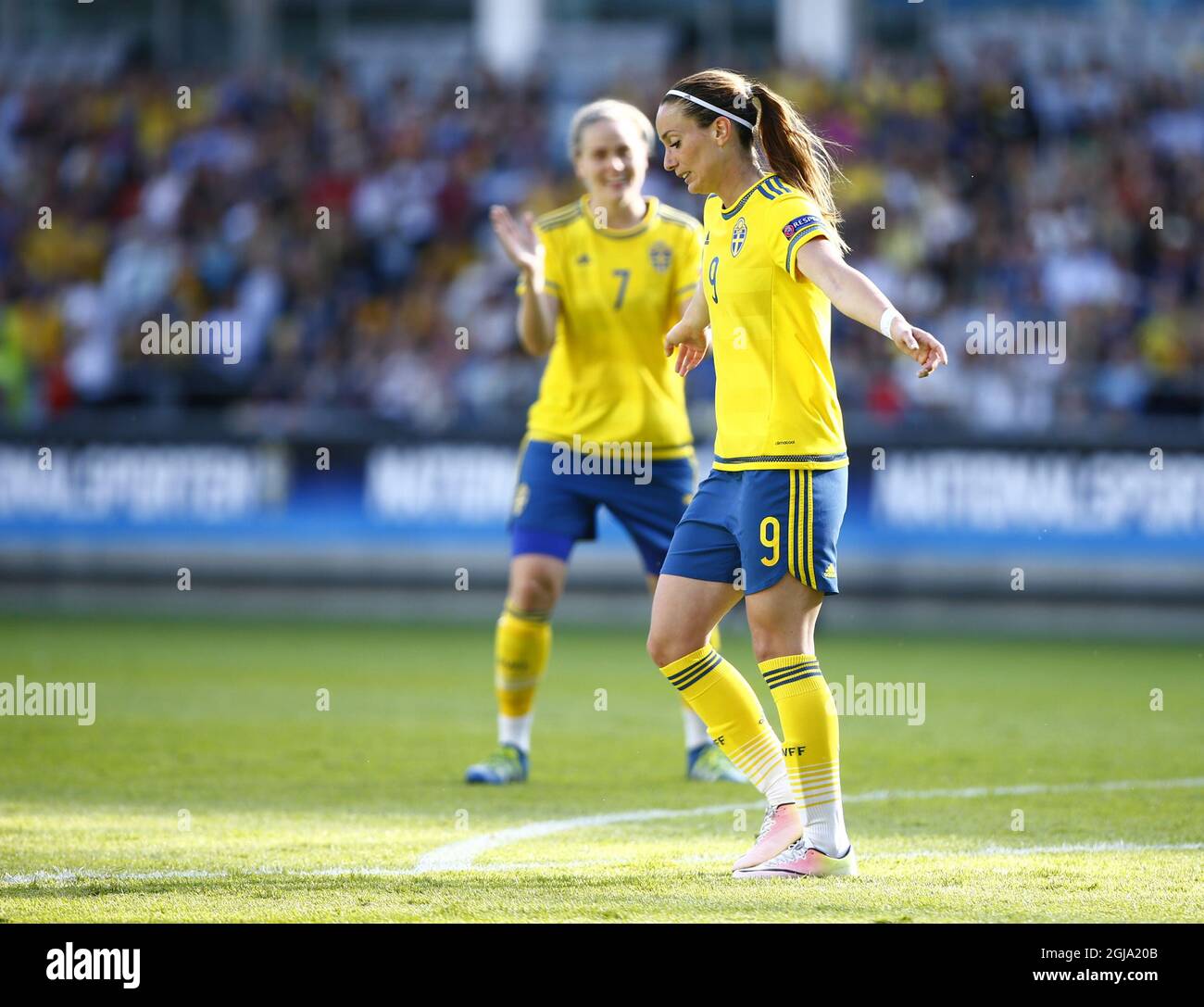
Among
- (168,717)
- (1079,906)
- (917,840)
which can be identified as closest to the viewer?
(1079,906)

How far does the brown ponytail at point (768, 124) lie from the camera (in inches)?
221

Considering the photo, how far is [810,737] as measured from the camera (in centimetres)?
539

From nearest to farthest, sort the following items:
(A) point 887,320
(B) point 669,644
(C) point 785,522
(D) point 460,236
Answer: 1. (A) point 887,320
2. (C) point 785,522
3. (B) point 669,644
4. (D) point 460,236

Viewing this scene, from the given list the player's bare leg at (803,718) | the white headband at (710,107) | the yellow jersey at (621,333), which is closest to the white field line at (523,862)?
the player's bare leg at (803,718)

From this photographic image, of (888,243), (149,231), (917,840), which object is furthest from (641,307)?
(149,231)

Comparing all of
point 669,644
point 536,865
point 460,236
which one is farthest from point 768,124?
point 460,236

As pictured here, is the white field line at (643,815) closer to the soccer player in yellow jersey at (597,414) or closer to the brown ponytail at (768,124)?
the soccer player in yellow jersey at (597,414)

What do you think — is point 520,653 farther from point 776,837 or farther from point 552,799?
point 776,837

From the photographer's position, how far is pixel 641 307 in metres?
7.91

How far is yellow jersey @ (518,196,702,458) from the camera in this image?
786cm

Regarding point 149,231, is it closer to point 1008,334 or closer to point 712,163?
point 1008,334

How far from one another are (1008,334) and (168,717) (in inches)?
389

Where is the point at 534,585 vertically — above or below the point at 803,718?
above

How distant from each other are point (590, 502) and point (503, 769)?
1.24 m
